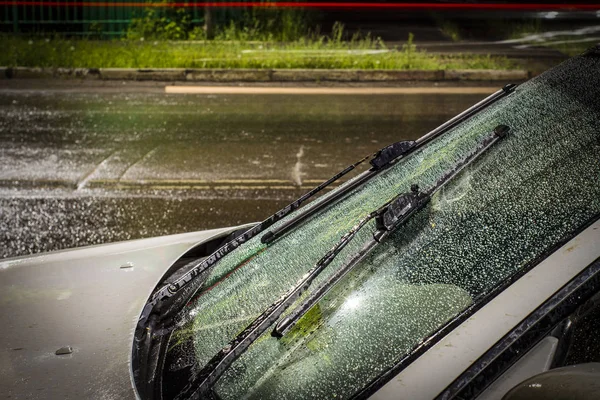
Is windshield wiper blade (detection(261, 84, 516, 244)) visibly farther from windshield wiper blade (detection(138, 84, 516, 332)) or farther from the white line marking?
the white line marking

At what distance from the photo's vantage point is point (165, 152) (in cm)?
912

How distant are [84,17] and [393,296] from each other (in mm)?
16550

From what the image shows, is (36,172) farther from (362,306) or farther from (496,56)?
(496,56)

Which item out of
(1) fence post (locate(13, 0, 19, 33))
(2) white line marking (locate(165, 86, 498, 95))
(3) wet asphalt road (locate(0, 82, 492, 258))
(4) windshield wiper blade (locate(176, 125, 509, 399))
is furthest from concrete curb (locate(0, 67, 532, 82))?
(4) windshield wiper blade (locate(176, 125, 509, 399))

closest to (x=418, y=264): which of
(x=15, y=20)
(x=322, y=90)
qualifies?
(x=322, y=90)

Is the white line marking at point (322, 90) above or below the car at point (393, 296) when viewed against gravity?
below

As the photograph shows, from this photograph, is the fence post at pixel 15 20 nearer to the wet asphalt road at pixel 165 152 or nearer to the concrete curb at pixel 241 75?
the concrete curb at pixel 241 75

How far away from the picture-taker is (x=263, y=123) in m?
10.6

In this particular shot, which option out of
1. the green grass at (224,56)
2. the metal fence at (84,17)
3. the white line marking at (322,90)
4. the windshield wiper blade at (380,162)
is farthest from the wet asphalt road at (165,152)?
the metal fence at (84,17)

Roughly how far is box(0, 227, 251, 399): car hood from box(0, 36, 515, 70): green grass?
36.4 ft

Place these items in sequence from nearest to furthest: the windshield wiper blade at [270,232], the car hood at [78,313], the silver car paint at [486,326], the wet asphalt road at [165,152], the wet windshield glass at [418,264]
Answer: the silver car paint at [486,326], the wet windshield glass at [418,264], the car hood at [78,313], the windshield wiper blade at [270,232], the wet asphalt road at [165,152]

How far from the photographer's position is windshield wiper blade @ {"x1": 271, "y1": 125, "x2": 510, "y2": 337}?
1919mm

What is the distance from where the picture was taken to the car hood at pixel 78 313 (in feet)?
6.66

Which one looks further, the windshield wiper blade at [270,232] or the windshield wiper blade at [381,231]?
the windshield wiper blade at [270,232]
